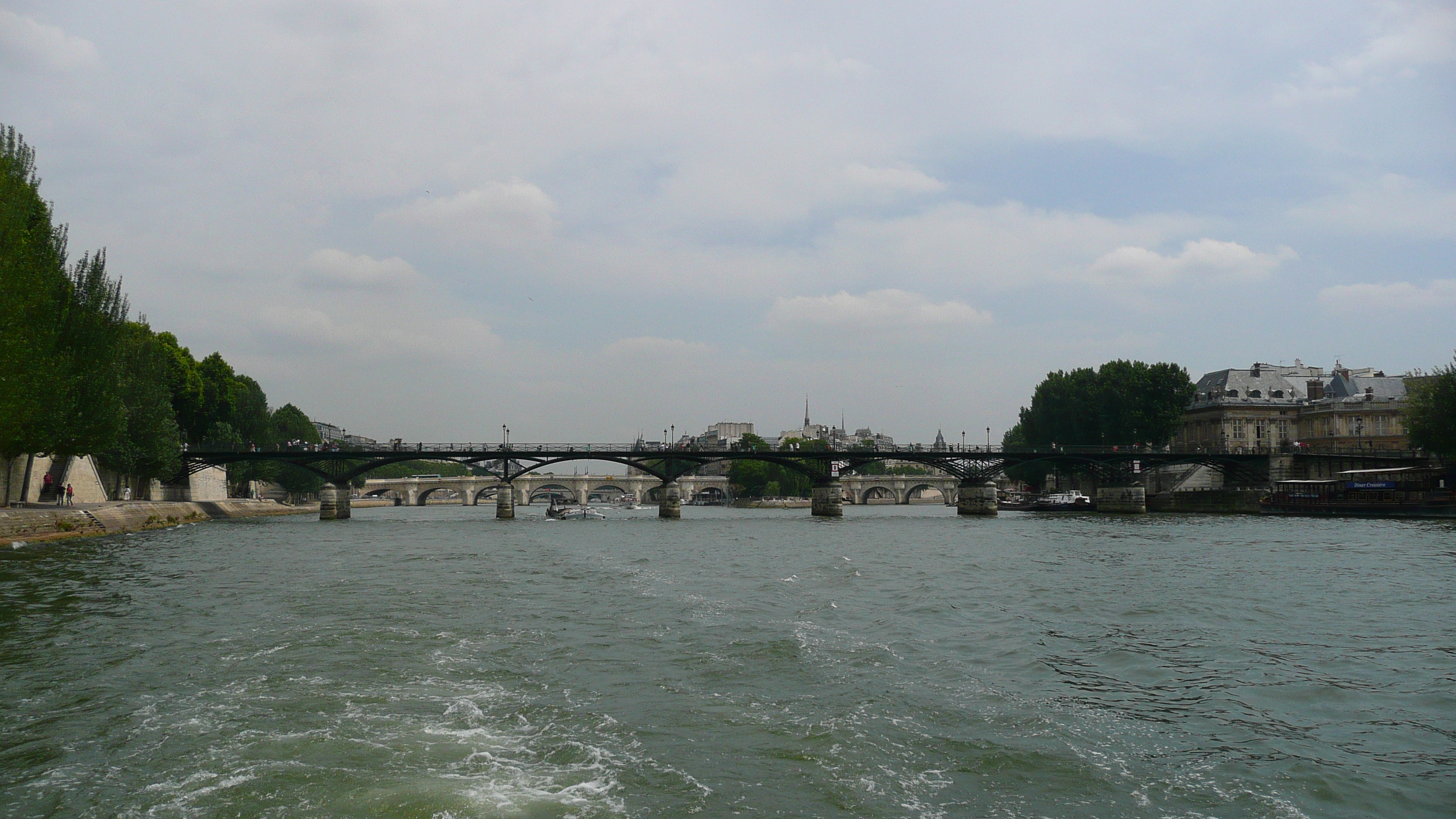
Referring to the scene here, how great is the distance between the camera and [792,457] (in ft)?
287

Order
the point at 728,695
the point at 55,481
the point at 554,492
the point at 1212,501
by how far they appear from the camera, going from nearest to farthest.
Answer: the point at 728,695, the point at 55,481, the point at 1212,501, the point at 554,492

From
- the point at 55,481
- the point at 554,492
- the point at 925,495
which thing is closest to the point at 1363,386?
the point at 925,495

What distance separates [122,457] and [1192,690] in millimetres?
63873

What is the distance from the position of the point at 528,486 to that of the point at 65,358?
427 ft

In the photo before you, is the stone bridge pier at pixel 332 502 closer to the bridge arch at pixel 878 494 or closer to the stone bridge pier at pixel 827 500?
the stone bridge pier at pixel 827 500

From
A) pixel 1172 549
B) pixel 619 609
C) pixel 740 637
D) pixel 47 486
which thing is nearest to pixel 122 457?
pixel 47 486

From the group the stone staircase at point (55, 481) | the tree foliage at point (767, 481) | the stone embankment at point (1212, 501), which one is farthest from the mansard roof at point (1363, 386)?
the stone staircase at point (55, 481)

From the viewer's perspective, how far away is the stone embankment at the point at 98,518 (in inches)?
1516

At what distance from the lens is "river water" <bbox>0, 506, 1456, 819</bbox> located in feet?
28.0

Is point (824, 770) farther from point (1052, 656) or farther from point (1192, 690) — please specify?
point (1052, 656)

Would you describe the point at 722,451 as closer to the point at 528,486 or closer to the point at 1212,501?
the point at 1212,501

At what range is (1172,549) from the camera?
39750 millimetres

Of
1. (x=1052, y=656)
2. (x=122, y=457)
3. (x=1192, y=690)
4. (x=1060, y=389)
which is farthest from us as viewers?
(x=1060, y=389)

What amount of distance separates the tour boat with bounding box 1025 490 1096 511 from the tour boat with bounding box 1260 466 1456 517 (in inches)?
756
